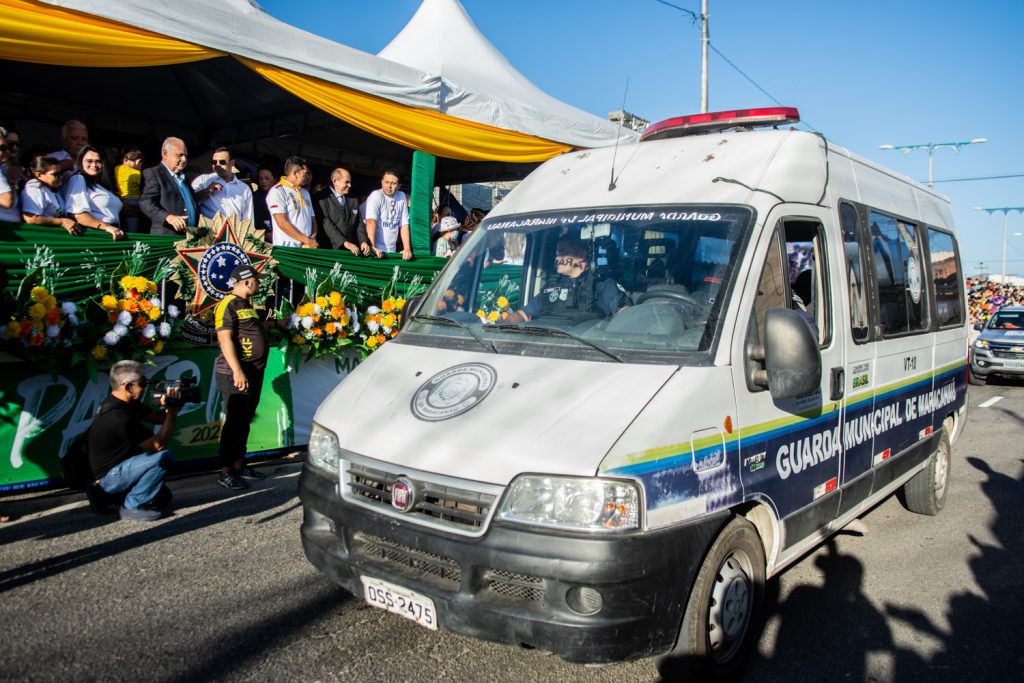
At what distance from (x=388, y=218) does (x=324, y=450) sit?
5918 mm

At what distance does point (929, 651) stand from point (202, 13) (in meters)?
7.01

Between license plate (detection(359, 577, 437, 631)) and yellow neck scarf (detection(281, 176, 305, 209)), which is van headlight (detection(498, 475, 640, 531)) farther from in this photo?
yellow neck scarf (detection(281, 176, 305, 209))

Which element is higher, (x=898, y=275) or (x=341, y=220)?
(x=341, y=220)

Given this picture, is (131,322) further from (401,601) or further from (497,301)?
(401,601)

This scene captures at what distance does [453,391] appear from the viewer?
3340 mm

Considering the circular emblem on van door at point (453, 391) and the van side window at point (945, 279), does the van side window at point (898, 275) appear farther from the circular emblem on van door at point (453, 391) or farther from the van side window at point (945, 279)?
the circular emblem on van door at point (453, 391)

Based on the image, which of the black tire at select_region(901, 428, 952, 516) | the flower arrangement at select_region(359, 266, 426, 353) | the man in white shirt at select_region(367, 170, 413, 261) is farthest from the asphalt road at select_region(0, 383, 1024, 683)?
the man in white shirt at select_region(367, 170, 413, 261)

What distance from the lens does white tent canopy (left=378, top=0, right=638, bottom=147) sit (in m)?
9.35

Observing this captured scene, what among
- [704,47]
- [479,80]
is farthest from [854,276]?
[704,47]

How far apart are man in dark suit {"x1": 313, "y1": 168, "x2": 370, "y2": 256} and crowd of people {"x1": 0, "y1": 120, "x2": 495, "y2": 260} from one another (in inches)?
0.4

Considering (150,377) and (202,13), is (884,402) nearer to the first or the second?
(150,377)

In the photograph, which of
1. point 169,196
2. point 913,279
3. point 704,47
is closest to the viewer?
point 913,279

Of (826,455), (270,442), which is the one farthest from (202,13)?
(826,455)

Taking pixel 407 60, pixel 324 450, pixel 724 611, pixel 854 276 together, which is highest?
pixel 407 60
